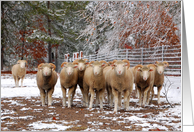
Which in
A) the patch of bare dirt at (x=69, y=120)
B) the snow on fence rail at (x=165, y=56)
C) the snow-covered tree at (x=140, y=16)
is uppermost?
the snow-covered tree at (x=140, y=16)

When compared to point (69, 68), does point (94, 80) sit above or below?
below

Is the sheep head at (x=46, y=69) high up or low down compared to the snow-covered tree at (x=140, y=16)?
down

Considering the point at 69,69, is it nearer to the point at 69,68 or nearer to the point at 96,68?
the point at 69,68

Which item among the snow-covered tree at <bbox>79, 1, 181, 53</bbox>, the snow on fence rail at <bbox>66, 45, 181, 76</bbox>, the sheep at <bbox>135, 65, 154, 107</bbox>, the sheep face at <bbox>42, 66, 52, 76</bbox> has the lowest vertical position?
the sheep at <bbox>135, 65, 154, 107</bbox>

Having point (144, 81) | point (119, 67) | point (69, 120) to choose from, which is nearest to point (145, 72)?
point (144, 81)

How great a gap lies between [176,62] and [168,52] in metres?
0.78

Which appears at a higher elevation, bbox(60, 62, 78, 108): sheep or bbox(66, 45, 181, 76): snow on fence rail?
bbox(66, 45, 181, 76): snow on fence rail

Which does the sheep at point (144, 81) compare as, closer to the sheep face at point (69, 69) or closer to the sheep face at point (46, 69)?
the sheep face at point (69, 69)

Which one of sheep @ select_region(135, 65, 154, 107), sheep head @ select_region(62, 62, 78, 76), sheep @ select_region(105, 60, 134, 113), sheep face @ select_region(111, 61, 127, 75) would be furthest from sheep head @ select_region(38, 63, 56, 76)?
sheep @ select_region(135, 65, 154, 107)

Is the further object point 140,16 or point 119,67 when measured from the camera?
point 140,16

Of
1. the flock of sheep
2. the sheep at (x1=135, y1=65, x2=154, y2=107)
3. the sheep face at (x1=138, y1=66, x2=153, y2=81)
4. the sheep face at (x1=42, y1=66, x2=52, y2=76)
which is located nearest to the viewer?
the flock of sheep

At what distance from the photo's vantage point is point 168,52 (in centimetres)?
1373

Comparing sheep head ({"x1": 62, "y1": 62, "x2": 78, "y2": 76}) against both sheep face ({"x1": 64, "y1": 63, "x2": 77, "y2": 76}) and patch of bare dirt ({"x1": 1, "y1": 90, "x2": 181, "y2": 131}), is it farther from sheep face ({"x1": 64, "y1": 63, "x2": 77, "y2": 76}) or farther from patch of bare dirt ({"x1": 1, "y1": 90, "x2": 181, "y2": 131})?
patch of bare dirt ({"x1": 1, "y1": 90, "x2": 181, "y2": 131})

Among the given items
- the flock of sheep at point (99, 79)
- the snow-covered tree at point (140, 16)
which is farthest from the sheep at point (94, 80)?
the snow-covered tree at point (140, 16)
